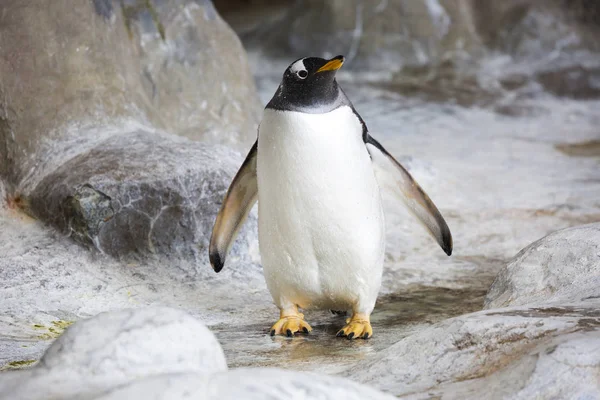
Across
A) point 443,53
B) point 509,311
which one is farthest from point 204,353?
point 443,53

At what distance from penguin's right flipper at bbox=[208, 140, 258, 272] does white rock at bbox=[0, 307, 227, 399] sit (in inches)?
68.7

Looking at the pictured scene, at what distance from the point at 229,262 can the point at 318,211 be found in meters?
1.17

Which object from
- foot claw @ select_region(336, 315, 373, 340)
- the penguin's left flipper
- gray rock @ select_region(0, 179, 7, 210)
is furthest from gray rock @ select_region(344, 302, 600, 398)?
gray rock @ select_region(0, 179, 7, 210)

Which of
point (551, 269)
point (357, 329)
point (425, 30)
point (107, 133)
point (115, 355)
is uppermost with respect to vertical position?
point (425, 30)

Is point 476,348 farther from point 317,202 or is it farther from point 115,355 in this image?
point 317,202

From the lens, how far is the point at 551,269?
3699 mm

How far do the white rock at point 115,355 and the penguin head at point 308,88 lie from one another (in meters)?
1.48

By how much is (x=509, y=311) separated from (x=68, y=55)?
329cm

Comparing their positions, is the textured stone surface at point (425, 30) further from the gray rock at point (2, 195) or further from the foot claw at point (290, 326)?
the foot claw at point (290, 326)

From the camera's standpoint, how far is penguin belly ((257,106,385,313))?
11.9 ft

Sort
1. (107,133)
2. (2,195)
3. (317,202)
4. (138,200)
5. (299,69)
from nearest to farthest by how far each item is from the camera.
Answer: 1. (299,69)
2. (317,202)
3. (138,200)
4. (2,195)
5. (107,133)

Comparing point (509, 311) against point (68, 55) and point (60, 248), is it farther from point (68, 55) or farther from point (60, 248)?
point (68, 55)

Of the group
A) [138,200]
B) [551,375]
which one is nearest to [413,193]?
[138,200]

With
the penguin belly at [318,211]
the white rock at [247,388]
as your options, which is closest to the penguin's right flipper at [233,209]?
the penguin belly at [318,211]
